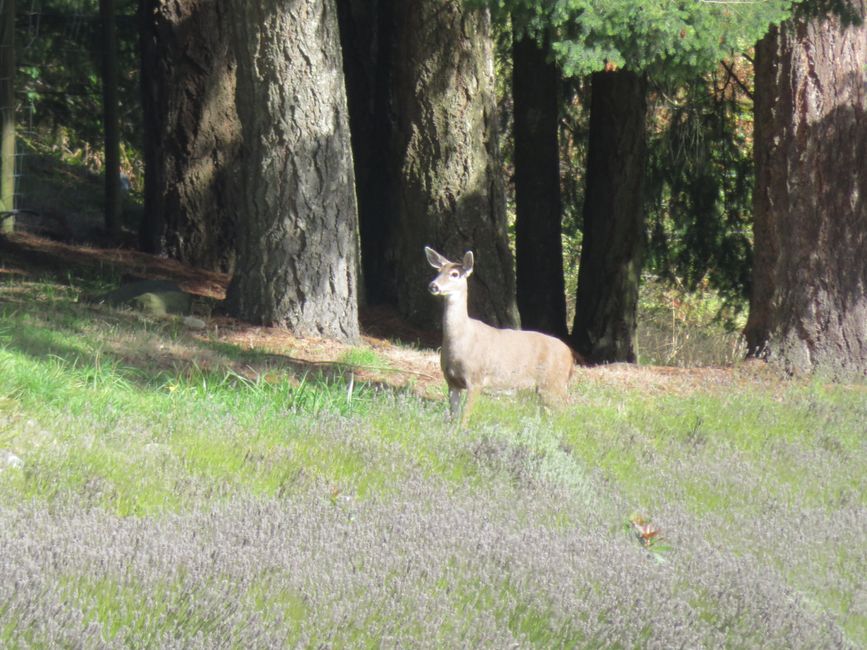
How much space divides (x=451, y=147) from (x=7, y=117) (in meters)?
5.45

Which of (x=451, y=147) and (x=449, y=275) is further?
(x=451, y=147)

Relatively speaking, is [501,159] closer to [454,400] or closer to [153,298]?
[153,298]

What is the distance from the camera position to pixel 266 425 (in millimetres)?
7895

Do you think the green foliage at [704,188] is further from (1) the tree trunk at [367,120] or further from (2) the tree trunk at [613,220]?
(1) the tree trunk at [367,120]

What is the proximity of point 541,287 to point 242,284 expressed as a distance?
524 centimetres

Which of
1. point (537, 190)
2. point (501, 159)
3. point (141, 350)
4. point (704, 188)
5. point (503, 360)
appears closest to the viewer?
point (503, 360)

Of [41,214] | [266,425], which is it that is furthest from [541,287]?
[266,425]

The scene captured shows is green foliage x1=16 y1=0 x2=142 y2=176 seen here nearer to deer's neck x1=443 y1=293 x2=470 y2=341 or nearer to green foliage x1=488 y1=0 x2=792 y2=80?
green foliage x1=488 y1=0 x2=792 y2=80

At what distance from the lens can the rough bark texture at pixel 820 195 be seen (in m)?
12.1

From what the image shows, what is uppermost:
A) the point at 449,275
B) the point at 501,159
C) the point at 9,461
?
the point at 501,159

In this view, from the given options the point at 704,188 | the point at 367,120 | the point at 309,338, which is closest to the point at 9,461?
the point at 309,338

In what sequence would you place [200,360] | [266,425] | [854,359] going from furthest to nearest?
[854,359], [200,360], [266,425]

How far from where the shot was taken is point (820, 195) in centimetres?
1220

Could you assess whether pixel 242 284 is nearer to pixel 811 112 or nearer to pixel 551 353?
pixel 551 353
